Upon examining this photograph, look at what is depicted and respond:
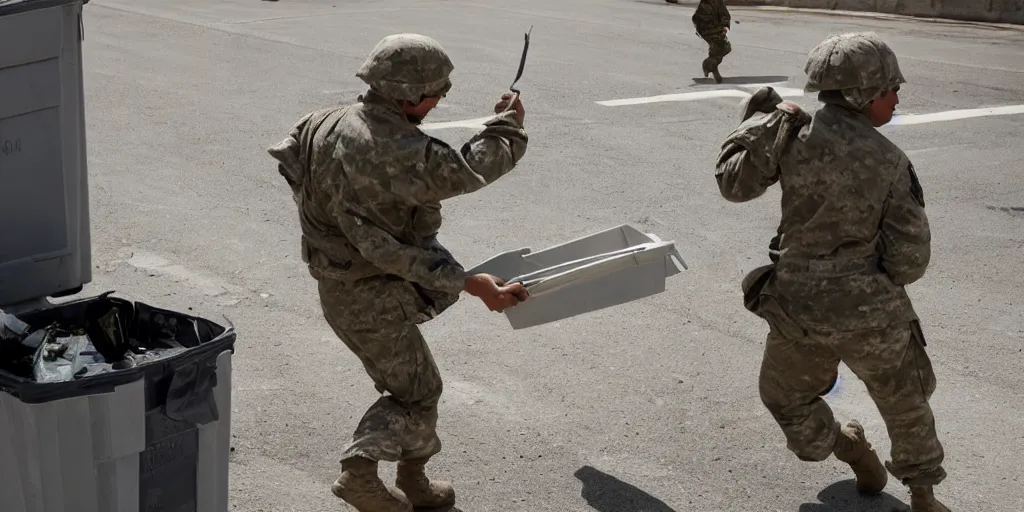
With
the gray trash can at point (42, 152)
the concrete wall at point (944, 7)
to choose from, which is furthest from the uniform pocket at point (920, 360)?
the concrete wall at point (944, 7)

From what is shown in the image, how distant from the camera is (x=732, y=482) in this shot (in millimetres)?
5488

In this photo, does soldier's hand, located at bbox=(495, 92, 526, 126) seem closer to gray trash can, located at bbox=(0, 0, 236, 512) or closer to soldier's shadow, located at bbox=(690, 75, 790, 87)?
gray trash can, located at bbox=(0, 0, 236, 512)

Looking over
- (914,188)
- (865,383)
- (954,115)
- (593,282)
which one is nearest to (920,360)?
(865,383)

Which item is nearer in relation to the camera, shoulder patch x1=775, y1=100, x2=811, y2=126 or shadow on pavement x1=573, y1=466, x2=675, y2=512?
shoulder patch x1=775, y1=100, x2=811, y2=126

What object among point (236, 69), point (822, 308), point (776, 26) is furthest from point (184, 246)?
point (776, 26)

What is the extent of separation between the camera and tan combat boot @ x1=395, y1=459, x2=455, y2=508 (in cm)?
505

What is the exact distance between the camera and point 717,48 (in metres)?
14.9

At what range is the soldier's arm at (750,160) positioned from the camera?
4750mm

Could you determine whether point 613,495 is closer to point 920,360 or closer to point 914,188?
point 920,360

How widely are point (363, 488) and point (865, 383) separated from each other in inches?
76.0

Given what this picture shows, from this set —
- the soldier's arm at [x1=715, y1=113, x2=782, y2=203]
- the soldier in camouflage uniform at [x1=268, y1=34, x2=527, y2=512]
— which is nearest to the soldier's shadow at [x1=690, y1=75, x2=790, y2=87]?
the soldier's arm at [x1=715, y1=113, x2=782, y2=203]

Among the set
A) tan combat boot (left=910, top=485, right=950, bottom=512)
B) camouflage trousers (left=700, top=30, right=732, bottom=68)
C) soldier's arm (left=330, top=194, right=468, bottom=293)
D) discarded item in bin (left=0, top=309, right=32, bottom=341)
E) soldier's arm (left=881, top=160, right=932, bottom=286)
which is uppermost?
soldier's arm (left=881, top=160, right=932, bottom=286)

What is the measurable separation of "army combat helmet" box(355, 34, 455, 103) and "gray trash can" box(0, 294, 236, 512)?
3.32 feet

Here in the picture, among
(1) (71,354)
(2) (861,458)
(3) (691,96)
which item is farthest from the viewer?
(3) (691,96)
